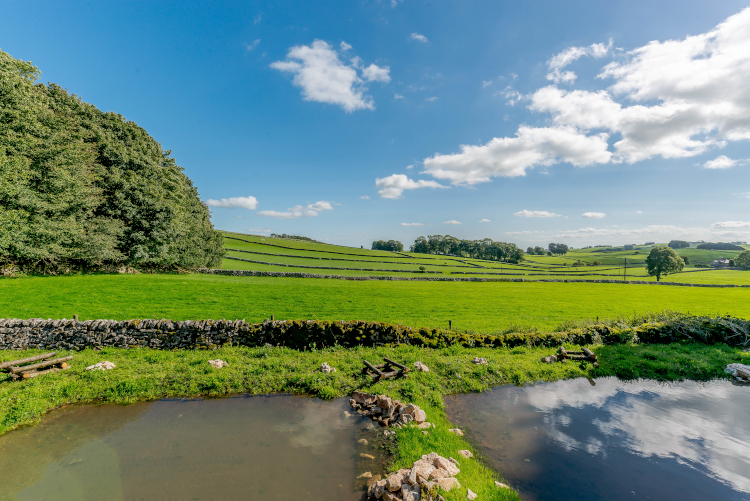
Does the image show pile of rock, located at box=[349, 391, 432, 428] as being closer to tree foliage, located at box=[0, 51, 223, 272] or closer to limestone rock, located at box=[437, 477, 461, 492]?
limestone rock, located at box=[437, 477, 461, 492]

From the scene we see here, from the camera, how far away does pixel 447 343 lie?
15.4m

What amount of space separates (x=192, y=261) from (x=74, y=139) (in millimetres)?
18619

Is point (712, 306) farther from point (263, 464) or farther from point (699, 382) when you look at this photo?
point (263, 464)

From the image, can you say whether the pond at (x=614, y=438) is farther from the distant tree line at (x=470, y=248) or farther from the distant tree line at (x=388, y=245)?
the distant tree line at (x=388, y=245)

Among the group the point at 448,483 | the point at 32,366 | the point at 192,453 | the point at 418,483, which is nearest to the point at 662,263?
the point at 448,483

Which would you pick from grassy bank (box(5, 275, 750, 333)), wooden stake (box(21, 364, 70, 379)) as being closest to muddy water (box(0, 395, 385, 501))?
wooden stake (box(21, 364, 70, 379))

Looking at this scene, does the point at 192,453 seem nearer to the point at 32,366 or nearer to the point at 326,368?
Result: the point at 326,368

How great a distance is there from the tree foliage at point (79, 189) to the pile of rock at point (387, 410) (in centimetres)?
3455

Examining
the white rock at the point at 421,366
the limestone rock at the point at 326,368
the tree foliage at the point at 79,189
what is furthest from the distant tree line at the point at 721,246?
the tree foliage at the point at 79,189

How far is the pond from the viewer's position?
6594 millimetres

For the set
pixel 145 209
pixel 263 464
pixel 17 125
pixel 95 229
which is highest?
pixel 17 125

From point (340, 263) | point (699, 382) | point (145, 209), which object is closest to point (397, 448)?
point (699, 382)

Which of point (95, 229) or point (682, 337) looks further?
point (95, 229)

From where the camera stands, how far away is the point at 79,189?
1134 inches
